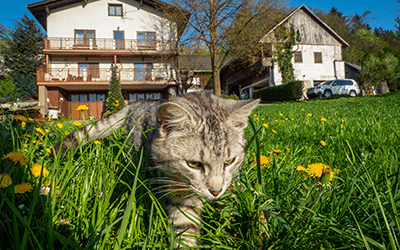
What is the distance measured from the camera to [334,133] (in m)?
3.44

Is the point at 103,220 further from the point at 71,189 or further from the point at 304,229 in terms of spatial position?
the point at 304,229

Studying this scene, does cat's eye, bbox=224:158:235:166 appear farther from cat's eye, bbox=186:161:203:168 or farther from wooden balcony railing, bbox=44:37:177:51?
wooden balcony railing, bbox=44:37:177:51

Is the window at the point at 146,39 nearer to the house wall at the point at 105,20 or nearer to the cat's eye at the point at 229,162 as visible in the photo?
the house wall at the point at 105,20

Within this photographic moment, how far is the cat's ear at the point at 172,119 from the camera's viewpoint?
162 cm

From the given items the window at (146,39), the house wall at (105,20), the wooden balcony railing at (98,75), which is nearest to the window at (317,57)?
the house wall at (105,20)

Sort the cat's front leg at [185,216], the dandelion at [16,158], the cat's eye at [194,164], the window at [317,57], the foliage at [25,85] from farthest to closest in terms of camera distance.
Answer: the window at [317,57]
the foliage at [25,85]
the cat's eye at [194,164]
the cat's front leg at [185,216]
the dandelion at [16,158]

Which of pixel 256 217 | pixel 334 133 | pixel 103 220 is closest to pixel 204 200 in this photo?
pixel 256 217

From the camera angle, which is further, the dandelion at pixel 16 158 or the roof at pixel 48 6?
the roof at pixel 48 6

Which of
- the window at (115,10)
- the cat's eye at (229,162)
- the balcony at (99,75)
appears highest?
the window at (115,10)

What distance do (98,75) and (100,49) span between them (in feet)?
9.25

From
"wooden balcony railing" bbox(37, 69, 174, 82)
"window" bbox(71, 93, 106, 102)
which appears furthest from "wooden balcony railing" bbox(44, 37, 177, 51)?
"window" bbox(71, 93, 106, 102)

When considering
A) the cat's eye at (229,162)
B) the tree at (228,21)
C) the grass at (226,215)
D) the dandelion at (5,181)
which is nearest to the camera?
the grass at (226,215)

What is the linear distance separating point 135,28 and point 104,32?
3.49 metres

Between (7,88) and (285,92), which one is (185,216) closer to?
(285,92)
